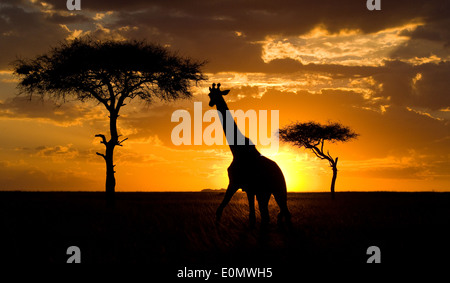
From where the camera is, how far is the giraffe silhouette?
13180 mm

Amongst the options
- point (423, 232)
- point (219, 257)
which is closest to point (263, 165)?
point (219, 257)

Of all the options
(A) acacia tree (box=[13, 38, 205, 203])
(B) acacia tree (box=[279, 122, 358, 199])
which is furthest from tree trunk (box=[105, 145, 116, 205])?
(B) acacia tree (box=[279, 122, 358, 199])

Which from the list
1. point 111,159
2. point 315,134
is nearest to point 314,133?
point 315,134

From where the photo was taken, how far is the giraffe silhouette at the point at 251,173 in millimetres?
13180

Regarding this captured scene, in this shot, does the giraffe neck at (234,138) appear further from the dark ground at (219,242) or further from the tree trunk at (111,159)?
the tree trunk at (111,159)

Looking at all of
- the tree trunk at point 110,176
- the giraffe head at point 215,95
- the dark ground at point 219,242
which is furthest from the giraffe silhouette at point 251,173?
the tree trunk at point 110,176

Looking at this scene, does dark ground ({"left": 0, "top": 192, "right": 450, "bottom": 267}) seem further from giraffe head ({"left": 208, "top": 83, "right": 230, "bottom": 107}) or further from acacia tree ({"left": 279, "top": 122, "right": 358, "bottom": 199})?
acacia tree ({"left": 279, "top": 122, "right": 358, "bottom": 199})

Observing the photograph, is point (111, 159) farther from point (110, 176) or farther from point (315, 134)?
point (315, 134)

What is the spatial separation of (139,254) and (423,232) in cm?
913

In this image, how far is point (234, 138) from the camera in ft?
46.6

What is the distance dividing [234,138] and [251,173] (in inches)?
55.3

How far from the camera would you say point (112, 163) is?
28234 millimetres

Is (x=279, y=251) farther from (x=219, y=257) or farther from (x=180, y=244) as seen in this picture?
(x=180, y=244)
